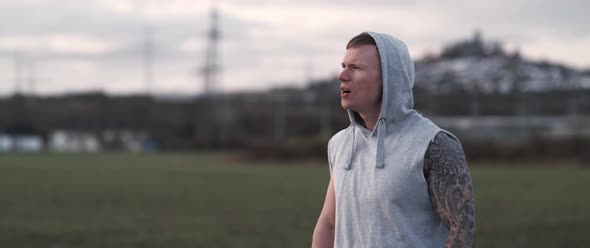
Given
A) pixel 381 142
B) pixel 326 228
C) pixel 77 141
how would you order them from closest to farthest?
1. pixel 381 142
2. pixel 326 228
3. pixel 77 141

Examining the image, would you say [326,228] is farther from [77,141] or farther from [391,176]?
[77,141]

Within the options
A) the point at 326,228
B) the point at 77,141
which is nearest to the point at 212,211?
the point at 326,228

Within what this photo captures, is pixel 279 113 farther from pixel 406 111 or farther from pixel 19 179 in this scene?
pixel 406 111

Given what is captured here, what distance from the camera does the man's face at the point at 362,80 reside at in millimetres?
3096

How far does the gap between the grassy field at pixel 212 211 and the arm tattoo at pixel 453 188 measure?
8942 millimetres

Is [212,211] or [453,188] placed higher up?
[453,188]

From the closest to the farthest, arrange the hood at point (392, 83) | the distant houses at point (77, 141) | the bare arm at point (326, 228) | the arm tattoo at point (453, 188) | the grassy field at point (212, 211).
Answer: the arm tattoo at point (453, 188)
the hood at point (392, 83)
the bare arm at point (326, 228)
the grassy field at point (212, 211)
the distant houses at point (77, 141)

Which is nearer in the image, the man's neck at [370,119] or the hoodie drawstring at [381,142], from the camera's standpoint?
the hoodie drawstring at [381,142]

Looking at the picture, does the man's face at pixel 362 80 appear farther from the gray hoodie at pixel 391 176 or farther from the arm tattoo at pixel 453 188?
the arm tattoo at pixel 453 188

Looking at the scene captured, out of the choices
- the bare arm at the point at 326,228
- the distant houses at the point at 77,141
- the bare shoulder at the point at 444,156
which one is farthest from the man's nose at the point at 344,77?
the distant houses at the point at 77,141

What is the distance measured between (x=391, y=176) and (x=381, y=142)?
126mm

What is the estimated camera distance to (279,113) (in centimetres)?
7962

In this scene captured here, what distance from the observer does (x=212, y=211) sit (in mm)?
17766

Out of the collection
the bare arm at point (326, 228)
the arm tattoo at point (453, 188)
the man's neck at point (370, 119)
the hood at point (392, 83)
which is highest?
the hood at point (392, 83)
